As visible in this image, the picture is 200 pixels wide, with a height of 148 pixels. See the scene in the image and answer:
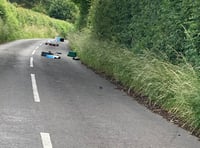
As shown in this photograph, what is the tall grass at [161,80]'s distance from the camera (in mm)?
8867

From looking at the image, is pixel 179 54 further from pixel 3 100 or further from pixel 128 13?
pixel 128 13

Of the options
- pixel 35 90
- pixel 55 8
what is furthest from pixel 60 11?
pixel 35 90

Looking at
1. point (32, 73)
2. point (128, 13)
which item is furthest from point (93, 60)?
point (32, 73)

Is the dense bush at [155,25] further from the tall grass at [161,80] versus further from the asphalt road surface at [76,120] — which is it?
the asphalt road surface at [76,120]

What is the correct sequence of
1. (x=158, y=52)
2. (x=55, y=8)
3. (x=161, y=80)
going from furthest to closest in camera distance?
1. (x=55, y=8)
2. (x=158, y=52)
3. (x=161, y=80)

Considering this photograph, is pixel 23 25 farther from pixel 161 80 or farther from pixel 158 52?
pixel 161 80

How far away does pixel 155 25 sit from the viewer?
13500 millimetres

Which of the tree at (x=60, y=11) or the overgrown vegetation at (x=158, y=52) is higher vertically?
the overgrown vegetation at (x=158, y=52)

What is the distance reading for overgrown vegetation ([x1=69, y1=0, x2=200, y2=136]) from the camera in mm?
9492

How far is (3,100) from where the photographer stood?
10.1 m

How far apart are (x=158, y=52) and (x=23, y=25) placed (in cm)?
4571

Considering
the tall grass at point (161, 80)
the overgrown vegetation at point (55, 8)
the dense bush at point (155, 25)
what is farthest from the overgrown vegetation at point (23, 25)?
the tall grass at point (161, 80)

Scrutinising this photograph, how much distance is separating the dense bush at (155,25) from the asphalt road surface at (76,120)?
177 centimetres

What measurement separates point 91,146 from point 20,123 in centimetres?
175
